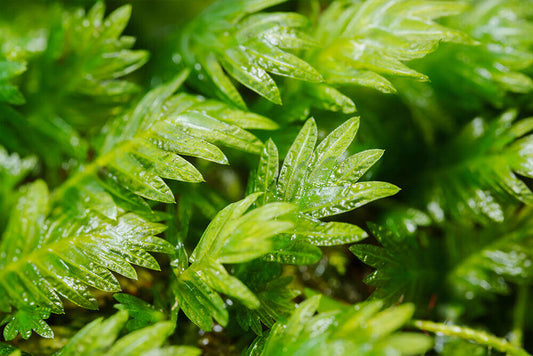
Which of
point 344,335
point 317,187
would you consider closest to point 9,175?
point 317,187

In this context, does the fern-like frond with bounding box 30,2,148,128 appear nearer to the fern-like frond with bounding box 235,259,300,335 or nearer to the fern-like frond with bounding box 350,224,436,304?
the fern-like frond with bounding box 235,259,300,335

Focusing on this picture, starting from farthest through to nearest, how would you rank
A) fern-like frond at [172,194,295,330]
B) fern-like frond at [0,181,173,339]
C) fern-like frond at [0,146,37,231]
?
1. fern-like frond at [0,146,37,231]
2. fern-like frond at [0,181,173,339]
3. fern-like frond at [172,194,295,330]

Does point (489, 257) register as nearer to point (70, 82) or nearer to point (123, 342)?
point (123, 342)

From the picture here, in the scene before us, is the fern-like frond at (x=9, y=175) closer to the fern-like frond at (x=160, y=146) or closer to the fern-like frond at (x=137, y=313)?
the fern-like frond at (x=160, y=146)

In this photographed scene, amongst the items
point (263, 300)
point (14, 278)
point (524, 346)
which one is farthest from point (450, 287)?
point (14, 278)

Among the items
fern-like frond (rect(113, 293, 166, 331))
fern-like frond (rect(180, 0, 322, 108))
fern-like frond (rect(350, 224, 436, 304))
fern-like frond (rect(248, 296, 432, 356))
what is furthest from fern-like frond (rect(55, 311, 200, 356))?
fern-like frond (rect(180, 0, 322, 108))

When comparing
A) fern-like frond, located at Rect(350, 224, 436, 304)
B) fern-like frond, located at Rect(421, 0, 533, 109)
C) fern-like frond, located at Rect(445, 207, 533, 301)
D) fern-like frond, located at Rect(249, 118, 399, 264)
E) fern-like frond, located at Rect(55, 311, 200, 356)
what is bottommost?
fern-like frond, located at Rect(445, 207, 533, 301)

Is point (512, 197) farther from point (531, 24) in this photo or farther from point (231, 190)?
point (231, 190)
